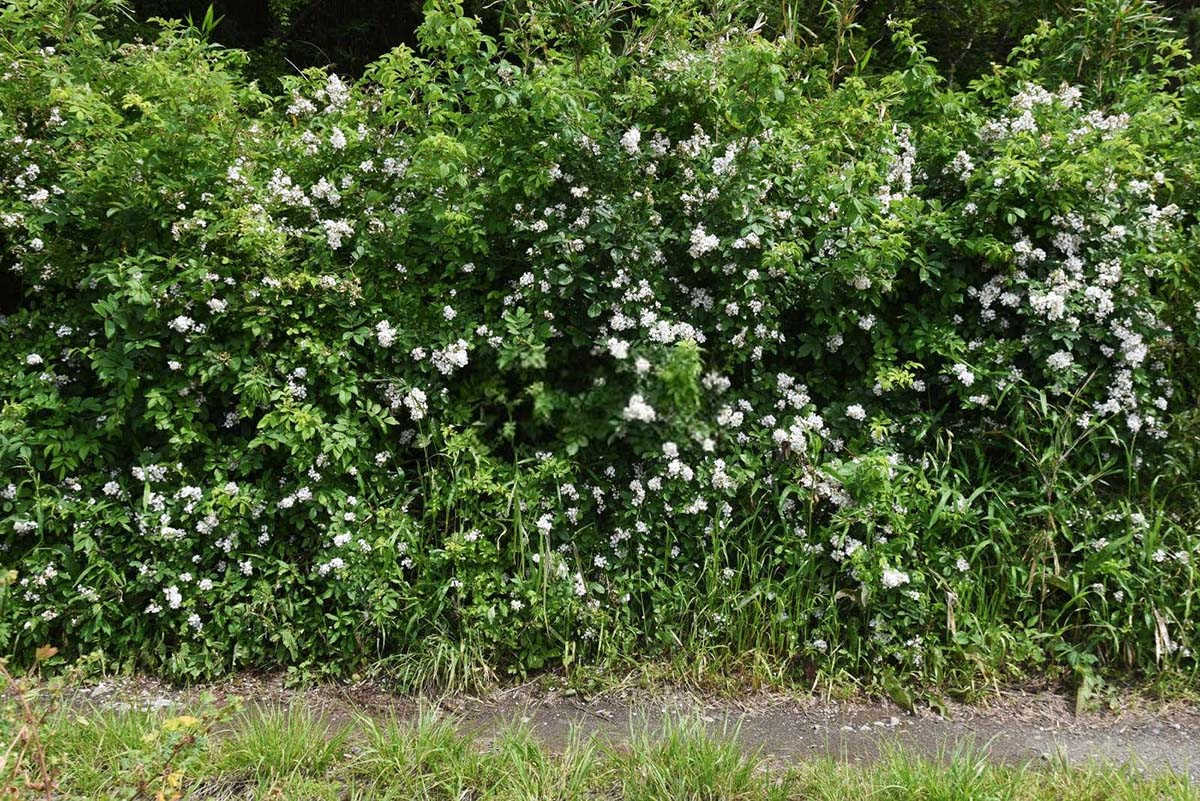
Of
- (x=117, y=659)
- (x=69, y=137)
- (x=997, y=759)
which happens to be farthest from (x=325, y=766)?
(x=69, y=137)

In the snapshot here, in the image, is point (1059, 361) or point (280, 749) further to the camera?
point (1059, 361)

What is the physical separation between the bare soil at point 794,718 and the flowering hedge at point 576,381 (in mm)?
146

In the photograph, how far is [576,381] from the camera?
11.8ft

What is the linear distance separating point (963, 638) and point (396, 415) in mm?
2445

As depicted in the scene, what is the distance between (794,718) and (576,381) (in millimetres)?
1593

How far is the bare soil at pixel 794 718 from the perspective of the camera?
2.98 meters

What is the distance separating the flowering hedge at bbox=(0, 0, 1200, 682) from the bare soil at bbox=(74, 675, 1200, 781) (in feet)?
0.48

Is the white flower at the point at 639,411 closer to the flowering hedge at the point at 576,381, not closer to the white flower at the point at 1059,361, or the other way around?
the flowering hedge at the point at 576,381

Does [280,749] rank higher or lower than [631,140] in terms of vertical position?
lower

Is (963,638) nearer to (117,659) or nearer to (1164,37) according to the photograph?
(117,659)

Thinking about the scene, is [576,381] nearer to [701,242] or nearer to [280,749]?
[701,242]

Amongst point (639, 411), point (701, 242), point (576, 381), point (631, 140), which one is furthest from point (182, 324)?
point (701, 242)

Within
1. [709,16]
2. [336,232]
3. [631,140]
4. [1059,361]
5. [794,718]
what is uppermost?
[709,16]

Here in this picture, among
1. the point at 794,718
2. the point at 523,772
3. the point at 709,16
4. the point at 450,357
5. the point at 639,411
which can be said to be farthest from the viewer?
the point at 709,16
